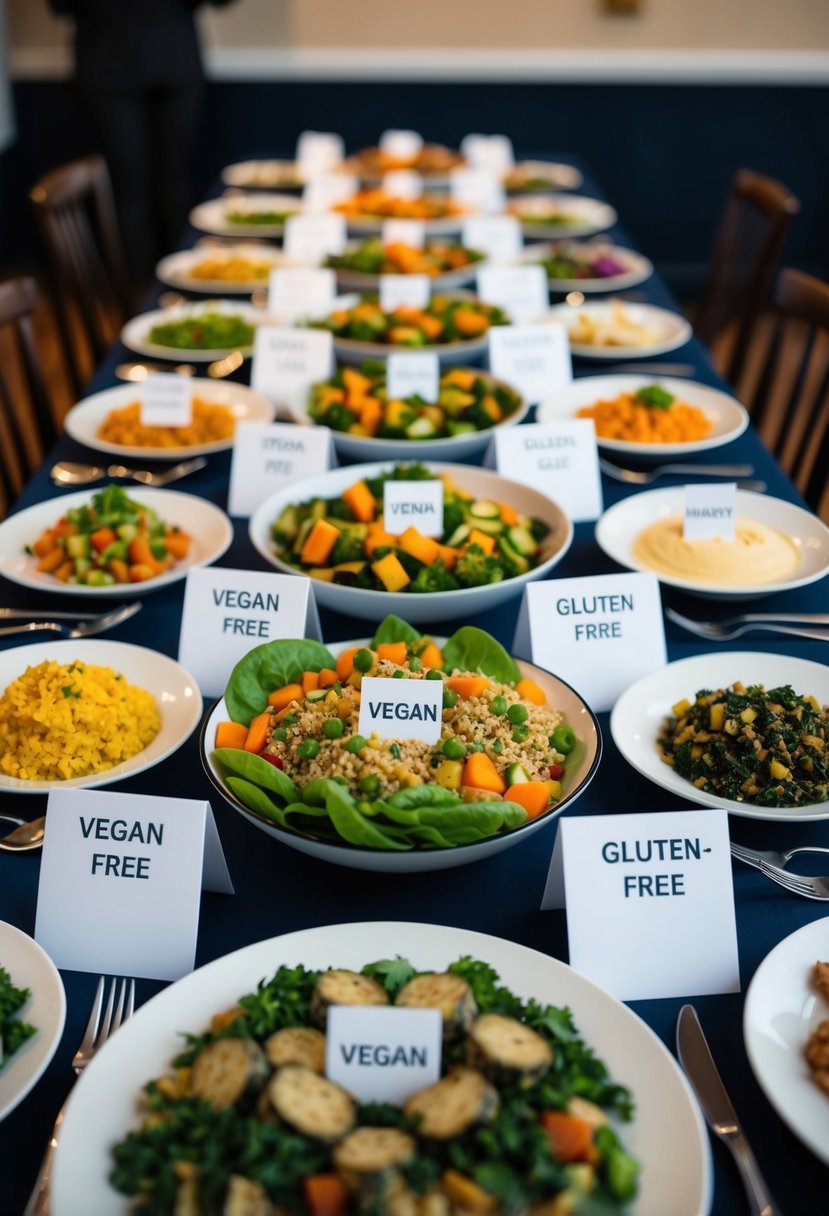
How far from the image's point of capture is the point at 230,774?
4.59ft

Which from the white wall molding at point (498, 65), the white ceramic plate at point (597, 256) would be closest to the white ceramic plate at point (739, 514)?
the white ceramic plate at point (597, 256)

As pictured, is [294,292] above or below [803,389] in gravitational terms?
above

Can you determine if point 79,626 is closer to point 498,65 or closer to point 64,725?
point 64,725

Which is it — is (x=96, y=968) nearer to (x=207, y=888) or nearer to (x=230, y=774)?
(x=207, y=888)

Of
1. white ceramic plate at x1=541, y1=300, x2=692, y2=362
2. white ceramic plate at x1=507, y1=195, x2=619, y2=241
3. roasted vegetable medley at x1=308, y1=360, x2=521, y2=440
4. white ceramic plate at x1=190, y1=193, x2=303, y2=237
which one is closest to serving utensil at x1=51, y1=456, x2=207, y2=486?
roasted vegetable medley at x1=308, y1=360, x2=521, y2=440

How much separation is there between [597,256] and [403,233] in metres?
0.67

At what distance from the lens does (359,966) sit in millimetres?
1178

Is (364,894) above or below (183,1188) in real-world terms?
below

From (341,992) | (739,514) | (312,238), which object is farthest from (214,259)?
(341,992)

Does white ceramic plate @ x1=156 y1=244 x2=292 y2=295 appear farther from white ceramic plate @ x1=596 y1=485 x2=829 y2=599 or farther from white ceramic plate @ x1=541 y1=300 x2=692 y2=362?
white ceramic plate @ x1=596 y1=485 x2=829 y2=599

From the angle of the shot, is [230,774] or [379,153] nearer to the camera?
[230,774]

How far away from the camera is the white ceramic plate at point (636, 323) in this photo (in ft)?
10.0

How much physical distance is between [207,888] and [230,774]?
0.14 m

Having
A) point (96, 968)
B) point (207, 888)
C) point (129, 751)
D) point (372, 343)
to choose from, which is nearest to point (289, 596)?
point (129, 751)
